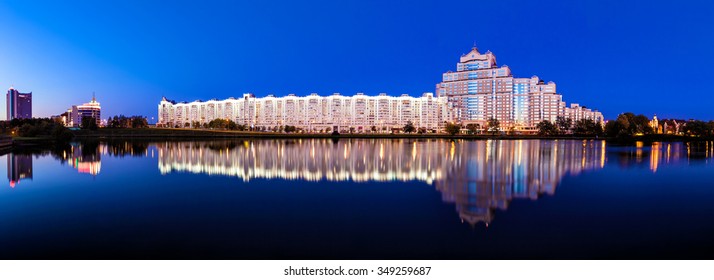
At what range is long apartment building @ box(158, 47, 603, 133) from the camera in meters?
135

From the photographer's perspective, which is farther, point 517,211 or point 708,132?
point 708,132

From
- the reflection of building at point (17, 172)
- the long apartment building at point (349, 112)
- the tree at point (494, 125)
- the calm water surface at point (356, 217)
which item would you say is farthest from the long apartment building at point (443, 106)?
the reflection of building at point (17, 172)

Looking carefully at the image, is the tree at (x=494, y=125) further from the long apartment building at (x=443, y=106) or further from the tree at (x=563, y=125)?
the tree at (x=563, y=125)

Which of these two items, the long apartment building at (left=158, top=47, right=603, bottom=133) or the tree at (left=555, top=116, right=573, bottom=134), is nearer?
the tree at (left=555, top=116, right=573, bottom=134)

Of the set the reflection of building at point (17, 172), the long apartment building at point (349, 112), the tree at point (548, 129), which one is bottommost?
the reflection of building at point (17, 172)

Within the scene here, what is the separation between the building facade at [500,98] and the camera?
134625mm

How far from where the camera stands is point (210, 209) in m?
11.2

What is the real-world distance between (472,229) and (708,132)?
12340cm

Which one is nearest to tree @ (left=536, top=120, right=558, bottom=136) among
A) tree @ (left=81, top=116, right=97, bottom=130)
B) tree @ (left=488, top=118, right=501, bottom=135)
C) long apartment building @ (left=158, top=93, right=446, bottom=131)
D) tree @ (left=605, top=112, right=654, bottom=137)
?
tree @ (left=488, top=118, right=501, bottom=135)

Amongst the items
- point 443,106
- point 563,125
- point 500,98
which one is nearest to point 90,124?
point 443,106

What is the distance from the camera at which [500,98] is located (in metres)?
135

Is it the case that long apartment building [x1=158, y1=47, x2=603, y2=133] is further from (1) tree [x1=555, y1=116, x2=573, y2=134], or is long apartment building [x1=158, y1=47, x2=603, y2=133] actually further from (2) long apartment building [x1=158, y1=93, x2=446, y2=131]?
(1) tree [x1=555, y1=116, x2=573, y2=134]
